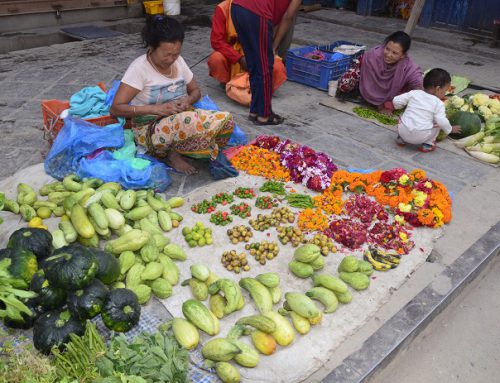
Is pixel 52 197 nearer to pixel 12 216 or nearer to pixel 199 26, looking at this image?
pixel 12 216

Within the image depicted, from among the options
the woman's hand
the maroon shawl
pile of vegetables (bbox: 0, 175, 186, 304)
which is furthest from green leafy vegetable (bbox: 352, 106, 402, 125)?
pile of vegetables (bbox: 0, 175, 186, 304)

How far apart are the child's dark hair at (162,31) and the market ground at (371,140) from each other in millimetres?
1269

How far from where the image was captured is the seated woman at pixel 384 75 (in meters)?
5.38

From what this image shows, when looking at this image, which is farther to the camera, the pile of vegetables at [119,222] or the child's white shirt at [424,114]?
the child's white shirt at [424,114]

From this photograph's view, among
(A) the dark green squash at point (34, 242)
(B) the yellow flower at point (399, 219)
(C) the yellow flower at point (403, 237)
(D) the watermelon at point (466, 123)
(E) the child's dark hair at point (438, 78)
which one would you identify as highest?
(E) the child's dark hair at point (438, 78)

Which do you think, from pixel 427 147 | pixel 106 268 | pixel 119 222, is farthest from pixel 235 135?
pixel 106 268

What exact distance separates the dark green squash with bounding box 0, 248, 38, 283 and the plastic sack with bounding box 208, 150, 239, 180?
186cm

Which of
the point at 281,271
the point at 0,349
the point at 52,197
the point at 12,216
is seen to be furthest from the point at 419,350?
the point at 12,216

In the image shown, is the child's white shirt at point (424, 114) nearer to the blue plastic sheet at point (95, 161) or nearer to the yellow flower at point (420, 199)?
the yellow flower at point (420, 199)

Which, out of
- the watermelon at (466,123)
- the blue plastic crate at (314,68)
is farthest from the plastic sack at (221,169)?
the blue plastic crate at (314,68)

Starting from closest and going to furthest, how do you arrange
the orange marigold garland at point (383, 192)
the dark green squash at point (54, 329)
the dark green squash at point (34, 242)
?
the dark green squash at point (54, 329) → the dark green squash at point (34, 242) → the orange marigold garland at point (383, 192)

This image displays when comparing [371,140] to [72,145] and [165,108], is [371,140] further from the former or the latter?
[72,145]

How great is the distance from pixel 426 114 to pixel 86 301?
157 inches

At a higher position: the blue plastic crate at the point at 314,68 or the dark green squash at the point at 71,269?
the blue plastic crate at the point at 314,68
